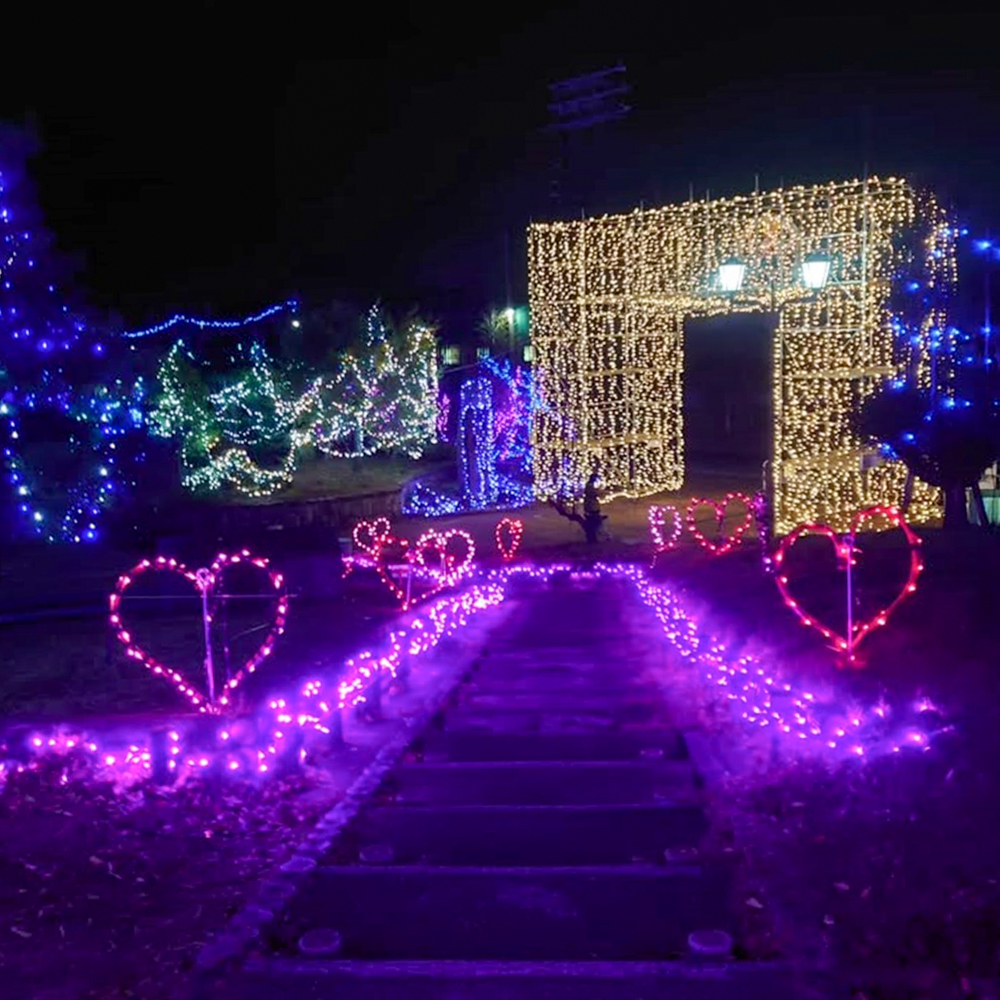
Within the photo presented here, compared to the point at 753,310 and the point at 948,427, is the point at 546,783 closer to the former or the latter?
the point at 948,427

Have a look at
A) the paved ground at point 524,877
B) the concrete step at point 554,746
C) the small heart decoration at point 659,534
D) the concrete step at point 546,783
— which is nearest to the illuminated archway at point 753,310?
the small heart decoration at point 659,534

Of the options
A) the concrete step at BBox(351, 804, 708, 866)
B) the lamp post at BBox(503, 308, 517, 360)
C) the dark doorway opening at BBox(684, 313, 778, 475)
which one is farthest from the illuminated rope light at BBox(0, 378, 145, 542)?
the dark doorway opening at BBox(684, 313, 778, 475)

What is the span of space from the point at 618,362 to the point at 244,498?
7.06 m

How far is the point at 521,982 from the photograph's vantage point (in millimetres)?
3408

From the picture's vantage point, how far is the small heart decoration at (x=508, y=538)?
1470 cm

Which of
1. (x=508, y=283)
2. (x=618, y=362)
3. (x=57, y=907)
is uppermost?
(x=508, y=283)


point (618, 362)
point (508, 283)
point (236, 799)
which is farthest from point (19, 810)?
point (508, 283)

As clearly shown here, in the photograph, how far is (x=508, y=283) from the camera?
1077 inches

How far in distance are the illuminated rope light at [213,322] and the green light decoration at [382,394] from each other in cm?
A: 170

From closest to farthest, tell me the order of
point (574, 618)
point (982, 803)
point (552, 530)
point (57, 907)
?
point (57, 907) → point (982, 803) → point (574, 618) → point (552, 530)

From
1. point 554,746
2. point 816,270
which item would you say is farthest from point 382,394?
point 554,746

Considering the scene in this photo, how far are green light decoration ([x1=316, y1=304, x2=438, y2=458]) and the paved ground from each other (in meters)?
14.7

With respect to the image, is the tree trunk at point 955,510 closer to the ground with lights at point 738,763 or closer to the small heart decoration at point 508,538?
the ground with lights at point 738,763

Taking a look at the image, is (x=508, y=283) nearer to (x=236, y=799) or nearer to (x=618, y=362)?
(x=618, y=362)
